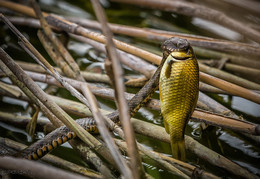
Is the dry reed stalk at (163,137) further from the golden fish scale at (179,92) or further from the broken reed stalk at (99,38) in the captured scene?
the broken reed stalk at (99,38)

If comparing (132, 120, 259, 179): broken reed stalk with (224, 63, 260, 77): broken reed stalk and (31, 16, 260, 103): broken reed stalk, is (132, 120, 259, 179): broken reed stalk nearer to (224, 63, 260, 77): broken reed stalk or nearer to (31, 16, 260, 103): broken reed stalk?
(31, 16, 260, 103): broken reed stalk

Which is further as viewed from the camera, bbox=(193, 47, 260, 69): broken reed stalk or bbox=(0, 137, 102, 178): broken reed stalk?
bbox=(193, 47, 260, 69): broken reed stalk

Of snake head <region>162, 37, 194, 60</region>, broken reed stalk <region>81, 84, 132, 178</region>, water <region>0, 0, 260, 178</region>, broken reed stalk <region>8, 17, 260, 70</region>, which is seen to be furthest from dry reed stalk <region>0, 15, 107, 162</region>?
broken reed stalk <region>8, 17, 260, 70</region>

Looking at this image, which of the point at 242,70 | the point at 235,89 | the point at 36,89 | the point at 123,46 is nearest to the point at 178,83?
the point at 235,89

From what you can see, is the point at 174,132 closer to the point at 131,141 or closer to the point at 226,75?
the point at 131,141

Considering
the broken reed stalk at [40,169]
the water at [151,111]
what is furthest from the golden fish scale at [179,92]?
the broken reed stalk at [40,169]

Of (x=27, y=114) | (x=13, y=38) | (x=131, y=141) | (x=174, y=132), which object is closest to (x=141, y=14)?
(x=13, y=38)

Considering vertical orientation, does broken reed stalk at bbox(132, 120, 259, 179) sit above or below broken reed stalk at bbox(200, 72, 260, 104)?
below
